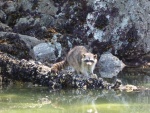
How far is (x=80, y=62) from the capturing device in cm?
1471

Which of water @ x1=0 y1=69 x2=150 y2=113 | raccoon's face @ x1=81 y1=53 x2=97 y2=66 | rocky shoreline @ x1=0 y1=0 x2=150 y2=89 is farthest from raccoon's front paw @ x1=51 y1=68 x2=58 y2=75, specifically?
rocky shoreline @ x1=0 y1=0 x2=150 y2=89

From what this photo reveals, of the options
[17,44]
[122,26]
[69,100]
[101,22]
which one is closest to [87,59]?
[69,100]

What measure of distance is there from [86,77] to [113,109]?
353 cm

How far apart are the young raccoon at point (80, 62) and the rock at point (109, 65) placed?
2434 mm

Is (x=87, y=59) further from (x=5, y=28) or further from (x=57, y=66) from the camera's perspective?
(x=5, y=28)

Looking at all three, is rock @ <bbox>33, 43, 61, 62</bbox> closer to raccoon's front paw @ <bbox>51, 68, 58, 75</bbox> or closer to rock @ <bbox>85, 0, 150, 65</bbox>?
rock @ <bbox>85, 0, 150, 65</bbox>

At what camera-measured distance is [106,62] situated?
716 inches

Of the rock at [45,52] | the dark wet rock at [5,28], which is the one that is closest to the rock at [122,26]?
the rock at [45,52]

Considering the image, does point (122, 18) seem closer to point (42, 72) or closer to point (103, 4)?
point (103, 4)

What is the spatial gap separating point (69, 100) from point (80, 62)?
3363mm

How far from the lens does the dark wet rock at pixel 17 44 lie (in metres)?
17.5

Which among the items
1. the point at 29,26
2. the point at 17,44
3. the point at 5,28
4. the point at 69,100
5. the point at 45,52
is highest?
the point at 29,26

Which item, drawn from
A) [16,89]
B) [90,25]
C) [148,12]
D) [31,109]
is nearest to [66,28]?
[90,25]

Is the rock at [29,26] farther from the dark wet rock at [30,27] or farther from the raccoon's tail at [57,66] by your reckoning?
the raccoon's tail at [57,66]
